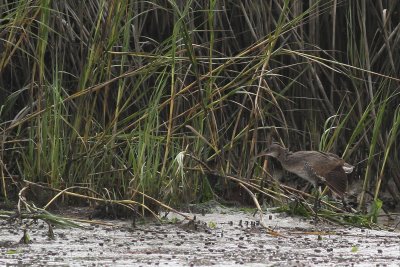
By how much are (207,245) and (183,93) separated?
1901 mm

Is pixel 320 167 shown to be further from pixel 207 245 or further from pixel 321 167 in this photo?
pixel 207 245

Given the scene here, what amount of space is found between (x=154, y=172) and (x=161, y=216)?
0.33 m

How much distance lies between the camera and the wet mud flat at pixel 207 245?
5.40 meters

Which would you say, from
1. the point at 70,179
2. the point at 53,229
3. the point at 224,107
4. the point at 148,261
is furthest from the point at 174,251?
the point at 224,107

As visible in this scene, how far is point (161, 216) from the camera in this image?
6805 millimetres

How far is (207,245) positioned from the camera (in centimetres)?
602

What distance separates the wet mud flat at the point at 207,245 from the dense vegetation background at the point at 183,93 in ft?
1.10

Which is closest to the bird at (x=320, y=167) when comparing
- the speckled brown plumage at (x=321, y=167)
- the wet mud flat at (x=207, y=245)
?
the speckled brown plumage at (x=321, y=167)

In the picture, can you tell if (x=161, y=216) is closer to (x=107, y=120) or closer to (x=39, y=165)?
(x=39, y=165)

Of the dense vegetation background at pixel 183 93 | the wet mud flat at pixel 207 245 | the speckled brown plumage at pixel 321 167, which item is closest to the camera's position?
the wet mud flat at pixel 207 245

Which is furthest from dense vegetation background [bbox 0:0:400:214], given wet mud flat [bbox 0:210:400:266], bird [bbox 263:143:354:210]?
wet mud flat [bbox 0:210:400:266]

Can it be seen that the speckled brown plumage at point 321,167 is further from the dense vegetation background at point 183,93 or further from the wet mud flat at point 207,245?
the wet mud flat at point 207,245

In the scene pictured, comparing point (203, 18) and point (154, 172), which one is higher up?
point (203, 18)

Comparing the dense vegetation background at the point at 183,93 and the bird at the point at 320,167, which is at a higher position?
the dense vegetation background at the point at 183,93
